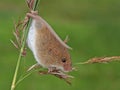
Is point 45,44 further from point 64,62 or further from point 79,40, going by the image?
point 79,40

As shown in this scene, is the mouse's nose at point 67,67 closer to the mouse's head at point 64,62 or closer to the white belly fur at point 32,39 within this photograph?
the mouse's head at point 64,62

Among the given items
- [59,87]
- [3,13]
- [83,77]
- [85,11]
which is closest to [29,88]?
[59,87]

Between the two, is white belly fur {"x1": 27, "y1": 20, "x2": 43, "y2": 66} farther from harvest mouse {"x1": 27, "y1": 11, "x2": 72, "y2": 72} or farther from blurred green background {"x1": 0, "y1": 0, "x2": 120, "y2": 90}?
blurred green background {"x1": 0, "y1": 0, "x2": 120, "y2": 90}

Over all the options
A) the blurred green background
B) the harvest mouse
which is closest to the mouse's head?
the harvest mouse

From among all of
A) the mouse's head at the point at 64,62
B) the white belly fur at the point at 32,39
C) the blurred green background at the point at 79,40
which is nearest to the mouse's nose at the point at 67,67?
the mouse's head at the point at 64,62

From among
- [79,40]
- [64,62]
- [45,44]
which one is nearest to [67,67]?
[64,62]
